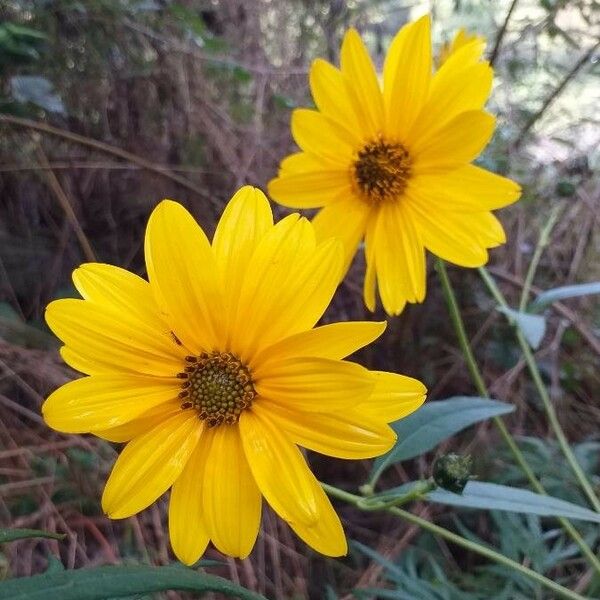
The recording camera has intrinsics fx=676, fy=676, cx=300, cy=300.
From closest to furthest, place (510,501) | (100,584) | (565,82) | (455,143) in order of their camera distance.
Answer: (100,584), (510,501), (455,143), (565,82)

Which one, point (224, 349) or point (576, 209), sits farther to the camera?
point (576, 209)

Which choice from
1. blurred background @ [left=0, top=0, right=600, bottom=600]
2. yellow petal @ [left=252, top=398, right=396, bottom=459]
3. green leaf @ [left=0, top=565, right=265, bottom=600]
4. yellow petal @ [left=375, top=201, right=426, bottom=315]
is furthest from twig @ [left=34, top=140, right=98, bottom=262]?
green leaf @ [left=0, top=565, right=265, bottom=600]

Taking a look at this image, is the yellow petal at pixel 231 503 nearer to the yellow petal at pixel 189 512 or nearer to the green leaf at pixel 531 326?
the yellow petal at pixel 189 512

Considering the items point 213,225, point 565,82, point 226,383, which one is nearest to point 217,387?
point 226,383

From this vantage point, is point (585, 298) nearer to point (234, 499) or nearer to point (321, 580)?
point (321, 580)

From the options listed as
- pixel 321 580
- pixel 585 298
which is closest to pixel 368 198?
pixel 321 580

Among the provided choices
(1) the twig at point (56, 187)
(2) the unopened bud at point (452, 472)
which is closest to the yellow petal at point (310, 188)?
(2) the unopened bud at point (452, 472)

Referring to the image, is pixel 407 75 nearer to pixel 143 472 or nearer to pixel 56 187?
pixel 143 472
